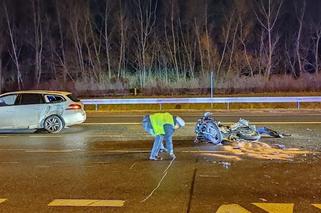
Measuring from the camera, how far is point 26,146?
12727mm

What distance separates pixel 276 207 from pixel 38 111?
10539 mm

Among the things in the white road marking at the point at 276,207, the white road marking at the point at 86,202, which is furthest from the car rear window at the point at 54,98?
the white road marking at the point at 276,207

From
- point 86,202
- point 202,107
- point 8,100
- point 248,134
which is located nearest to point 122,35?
point 202,107

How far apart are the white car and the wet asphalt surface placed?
2.02 m

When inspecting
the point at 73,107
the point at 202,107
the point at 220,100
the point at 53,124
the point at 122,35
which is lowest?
the point at 202,107

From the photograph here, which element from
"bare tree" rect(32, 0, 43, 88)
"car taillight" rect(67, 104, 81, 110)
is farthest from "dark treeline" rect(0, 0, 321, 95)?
"car taillight" rect(67, 104, 81, 110)

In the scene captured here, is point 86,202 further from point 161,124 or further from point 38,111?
point 38,111

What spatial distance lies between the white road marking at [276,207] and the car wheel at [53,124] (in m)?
9.96

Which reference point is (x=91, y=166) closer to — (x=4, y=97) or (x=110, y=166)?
(x=110, y=166)

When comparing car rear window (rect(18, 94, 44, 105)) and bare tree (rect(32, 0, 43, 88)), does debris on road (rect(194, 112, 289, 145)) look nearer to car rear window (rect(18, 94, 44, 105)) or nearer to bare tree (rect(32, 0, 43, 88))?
car rear window (rect(18, 94, 44, 105))

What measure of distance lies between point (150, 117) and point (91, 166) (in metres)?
1.53

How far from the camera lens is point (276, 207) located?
6.68 metres

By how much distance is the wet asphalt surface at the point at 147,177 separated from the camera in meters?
6.99

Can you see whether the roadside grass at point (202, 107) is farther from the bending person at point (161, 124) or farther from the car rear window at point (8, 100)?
the bending person at point (161, 124)
